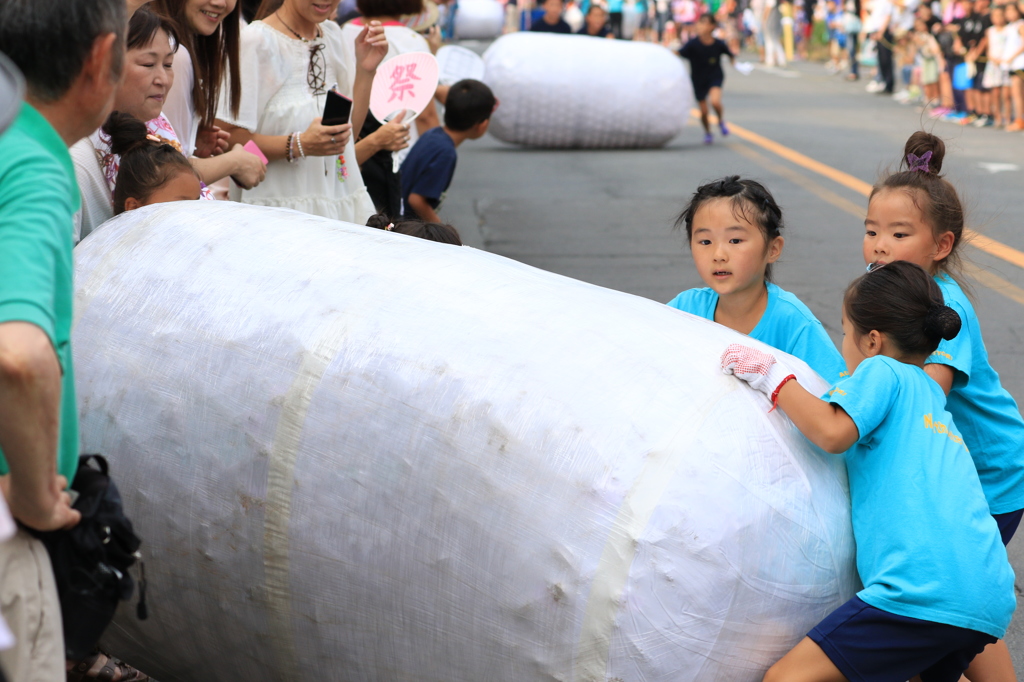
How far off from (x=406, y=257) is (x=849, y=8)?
27.1 metres

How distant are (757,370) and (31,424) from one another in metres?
1.36

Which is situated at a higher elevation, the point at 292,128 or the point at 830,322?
the point at 292,128

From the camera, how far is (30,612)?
5.55 ft

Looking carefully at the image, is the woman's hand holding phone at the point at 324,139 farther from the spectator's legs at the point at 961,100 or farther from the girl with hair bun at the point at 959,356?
the spectator's legs at the point at 961,100

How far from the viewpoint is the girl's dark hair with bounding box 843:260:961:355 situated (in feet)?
8.28

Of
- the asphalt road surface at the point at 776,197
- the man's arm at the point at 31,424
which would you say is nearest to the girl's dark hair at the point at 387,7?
the asphalt road surface at the point at 776,197

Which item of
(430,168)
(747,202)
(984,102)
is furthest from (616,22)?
(747,202)

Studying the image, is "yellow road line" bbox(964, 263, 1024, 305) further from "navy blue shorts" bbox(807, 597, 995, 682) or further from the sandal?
the sandal

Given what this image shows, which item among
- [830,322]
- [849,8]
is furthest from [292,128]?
[849,8]

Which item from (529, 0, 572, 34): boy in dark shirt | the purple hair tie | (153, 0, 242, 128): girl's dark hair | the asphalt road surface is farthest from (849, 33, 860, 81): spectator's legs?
(153, 0, 242, 128): girl's dark hair

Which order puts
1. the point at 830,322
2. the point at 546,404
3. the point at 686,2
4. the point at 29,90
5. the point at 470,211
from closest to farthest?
the point at 29,90
the point at 546,404
the point at 830,322
the point at 470,211
the point at 686,2

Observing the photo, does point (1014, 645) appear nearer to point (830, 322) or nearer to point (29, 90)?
point (29, 90)

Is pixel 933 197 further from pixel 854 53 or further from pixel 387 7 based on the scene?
pixel 854 53

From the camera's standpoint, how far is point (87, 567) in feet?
5.88
